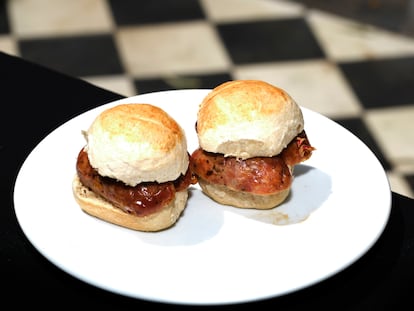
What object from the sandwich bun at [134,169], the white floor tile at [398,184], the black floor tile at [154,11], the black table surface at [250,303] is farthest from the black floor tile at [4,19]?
the sandwich bun at [134,169]

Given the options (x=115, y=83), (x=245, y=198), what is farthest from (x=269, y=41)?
(x=245, y=198)

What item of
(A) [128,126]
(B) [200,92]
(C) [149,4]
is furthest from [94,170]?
(C) [149,4]

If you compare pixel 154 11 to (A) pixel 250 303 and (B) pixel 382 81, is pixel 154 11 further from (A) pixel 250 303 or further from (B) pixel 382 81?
(A) pixel 250 303

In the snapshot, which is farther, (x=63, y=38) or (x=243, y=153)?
(x=63, y=38)

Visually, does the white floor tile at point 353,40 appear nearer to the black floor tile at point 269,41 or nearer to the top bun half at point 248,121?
the black floor tile at point 269,41

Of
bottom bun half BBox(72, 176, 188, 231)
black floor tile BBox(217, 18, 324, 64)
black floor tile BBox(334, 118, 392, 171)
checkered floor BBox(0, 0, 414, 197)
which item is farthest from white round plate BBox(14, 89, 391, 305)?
black floor tile BBox(217, 18, 324, 64)

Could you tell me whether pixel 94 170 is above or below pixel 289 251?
above

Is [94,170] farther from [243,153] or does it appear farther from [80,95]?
[80,95]
